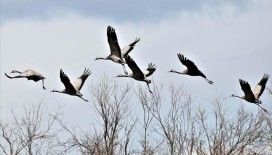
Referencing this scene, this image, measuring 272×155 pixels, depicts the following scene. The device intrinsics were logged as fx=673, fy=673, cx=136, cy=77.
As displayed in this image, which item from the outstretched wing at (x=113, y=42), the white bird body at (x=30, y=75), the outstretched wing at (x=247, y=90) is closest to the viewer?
the white bird body at (x=30, y=75)

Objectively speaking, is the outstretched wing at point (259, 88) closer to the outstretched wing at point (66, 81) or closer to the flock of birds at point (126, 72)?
the flock of birds at point (126, 72)

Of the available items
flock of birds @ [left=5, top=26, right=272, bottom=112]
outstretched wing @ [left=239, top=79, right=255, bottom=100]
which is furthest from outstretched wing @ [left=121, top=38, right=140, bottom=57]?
outstretched wing @ [left=239, top=79, right=255, bottom=100]

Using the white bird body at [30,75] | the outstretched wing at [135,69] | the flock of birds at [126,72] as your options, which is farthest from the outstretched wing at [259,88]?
→ the white bird body at [30,75]

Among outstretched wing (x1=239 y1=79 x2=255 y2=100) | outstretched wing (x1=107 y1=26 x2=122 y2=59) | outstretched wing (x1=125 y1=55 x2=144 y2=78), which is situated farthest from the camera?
outstretched wing (x1=239 y1=79 x2=255 y2=100)

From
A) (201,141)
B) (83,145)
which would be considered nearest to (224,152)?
Answer: (201,141)

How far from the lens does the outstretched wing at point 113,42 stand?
1484cm

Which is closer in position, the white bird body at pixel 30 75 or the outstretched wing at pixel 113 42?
the white bird body at pixel 30 75

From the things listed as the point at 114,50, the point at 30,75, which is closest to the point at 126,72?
the point at 114,50

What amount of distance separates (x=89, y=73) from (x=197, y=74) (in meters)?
3.29

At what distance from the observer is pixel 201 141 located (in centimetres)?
3366

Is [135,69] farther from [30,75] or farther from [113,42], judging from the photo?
[30,75]

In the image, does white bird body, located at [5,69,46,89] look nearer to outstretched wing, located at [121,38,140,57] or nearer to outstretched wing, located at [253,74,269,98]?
outstretched wing, located at [121,38,140,57]

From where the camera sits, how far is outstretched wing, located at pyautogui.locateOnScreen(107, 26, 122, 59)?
14.8 meters

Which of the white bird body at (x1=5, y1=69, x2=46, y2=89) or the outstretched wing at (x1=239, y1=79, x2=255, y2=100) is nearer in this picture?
the white bird body at (x1=5, y1=69, x2=46, y2=89)
